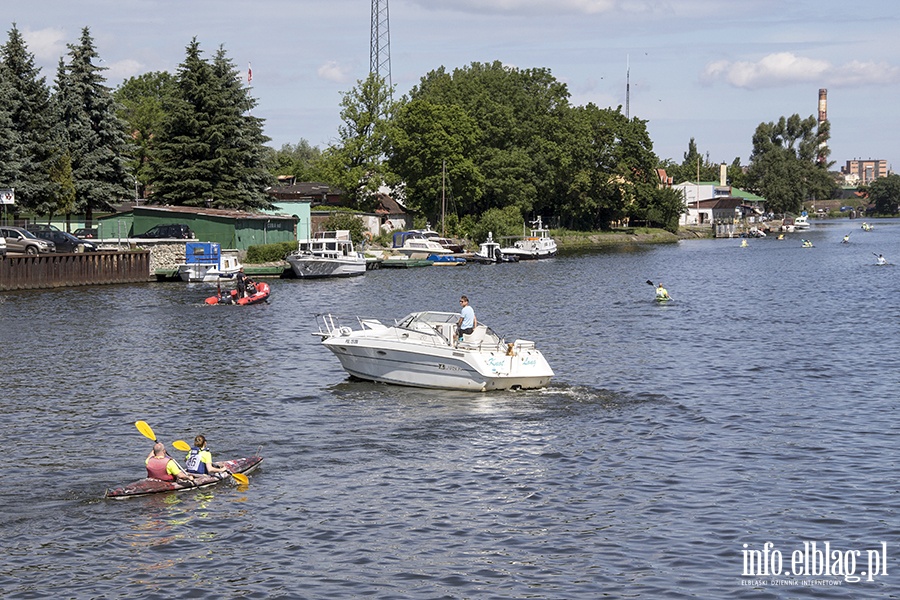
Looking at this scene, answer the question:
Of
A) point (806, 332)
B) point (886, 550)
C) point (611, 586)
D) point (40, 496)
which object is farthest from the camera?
point (806, 332)

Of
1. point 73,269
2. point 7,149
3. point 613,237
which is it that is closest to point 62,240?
point 73,269

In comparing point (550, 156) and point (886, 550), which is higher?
point (550, 156)

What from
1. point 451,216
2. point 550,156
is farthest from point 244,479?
point 550,156

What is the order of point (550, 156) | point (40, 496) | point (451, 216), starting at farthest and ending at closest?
point (550, 156) → point (451, 216) → point (40, 496)

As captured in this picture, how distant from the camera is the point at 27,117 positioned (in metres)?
81.3

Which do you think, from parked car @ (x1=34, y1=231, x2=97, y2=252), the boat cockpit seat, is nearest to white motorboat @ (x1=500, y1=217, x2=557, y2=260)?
parked car @ (x1=34, y1=231, x2=97, y2=252)

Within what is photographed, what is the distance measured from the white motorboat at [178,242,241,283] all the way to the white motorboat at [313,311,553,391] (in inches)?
1740

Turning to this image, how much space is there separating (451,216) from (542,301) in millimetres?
64716

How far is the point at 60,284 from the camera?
240 feet

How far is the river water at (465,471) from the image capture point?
18.8m

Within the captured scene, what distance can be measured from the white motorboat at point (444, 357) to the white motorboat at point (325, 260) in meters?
49.3

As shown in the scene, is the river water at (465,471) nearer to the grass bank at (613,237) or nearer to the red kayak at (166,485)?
the red kayak at (166,485)

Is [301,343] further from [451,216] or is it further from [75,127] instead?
[451,216]

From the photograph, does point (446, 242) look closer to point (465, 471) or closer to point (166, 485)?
point (465, 471)
